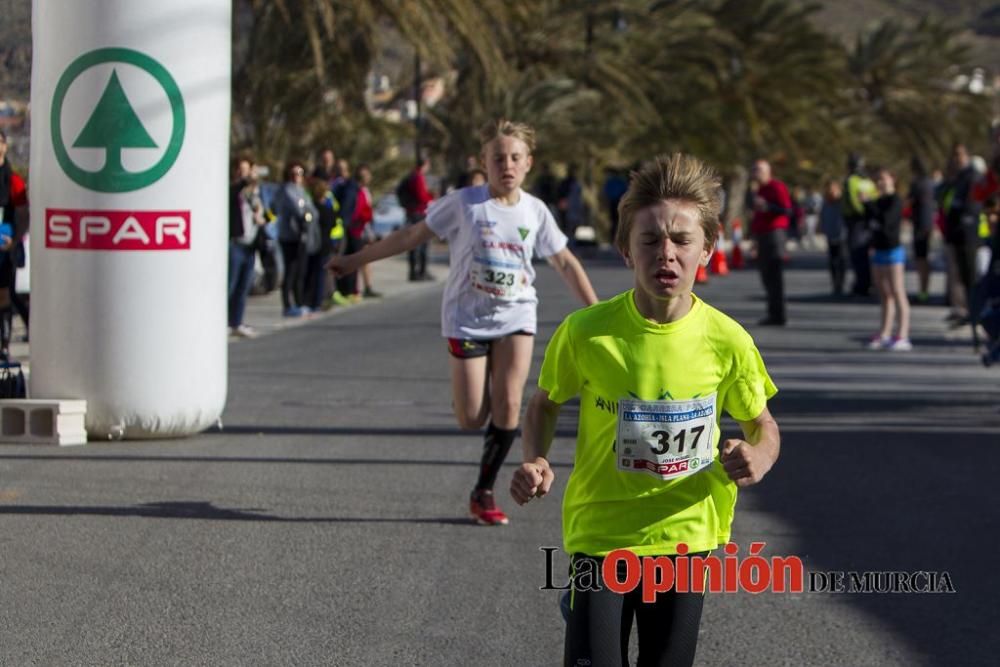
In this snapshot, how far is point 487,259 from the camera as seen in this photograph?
775 centimetres

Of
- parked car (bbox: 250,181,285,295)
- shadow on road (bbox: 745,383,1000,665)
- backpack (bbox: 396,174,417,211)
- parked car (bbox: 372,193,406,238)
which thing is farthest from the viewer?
parked car (bbox: 372,193,406,238)

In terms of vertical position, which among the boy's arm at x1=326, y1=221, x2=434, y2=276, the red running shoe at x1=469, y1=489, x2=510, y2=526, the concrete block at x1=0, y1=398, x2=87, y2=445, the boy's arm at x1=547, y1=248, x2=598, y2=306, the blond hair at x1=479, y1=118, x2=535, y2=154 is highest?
the blond hair at x1=479, y1=118, x2=535, y2=154

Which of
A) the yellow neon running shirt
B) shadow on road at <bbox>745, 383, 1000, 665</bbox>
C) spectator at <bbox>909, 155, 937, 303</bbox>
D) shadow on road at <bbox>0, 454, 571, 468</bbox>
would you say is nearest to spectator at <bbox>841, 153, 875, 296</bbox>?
spectator at <bbox>909, 155, 937, 303</bbox>

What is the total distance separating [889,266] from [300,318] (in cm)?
704

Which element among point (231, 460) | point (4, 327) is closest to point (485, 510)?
point (231, 460)

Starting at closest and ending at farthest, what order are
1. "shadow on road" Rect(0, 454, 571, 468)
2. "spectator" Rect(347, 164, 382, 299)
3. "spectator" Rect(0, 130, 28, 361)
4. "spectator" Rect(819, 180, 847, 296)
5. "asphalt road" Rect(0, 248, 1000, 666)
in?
"asphalt road" Rect(0, 248, 1000, 666)
"shadow on road" Rect(0, 454, 571, 468)
"spectator" Rect(0, 130, 28, 361)
"spectator" Rect(347, 164, 382, 299)
"spectator" Rect(819, 180, 847, 296)

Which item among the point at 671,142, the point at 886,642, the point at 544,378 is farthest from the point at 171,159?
the point at 671,142

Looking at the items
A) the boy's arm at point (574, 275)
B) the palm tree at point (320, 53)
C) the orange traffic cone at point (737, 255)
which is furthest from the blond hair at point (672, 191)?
the orange traffic cone at point (737, 255)

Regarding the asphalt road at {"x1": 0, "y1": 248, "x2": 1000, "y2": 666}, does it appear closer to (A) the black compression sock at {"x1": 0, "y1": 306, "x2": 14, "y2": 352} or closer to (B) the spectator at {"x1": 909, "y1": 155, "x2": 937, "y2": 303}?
(A) the black compression sock at {"x1": 0, "y1": 306, "x2": 14, "y2": 352}

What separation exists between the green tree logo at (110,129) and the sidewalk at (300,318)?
9.06ft

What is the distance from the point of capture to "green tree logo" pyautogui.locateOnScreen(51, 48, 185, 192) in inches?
377

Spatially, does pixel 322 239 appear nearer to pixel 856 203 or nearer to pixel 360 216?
pixel 360 216

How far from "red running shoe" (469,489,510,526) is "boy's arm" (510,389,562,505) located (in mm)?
3601

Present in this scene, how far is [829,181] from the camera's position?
2538 centimetres
